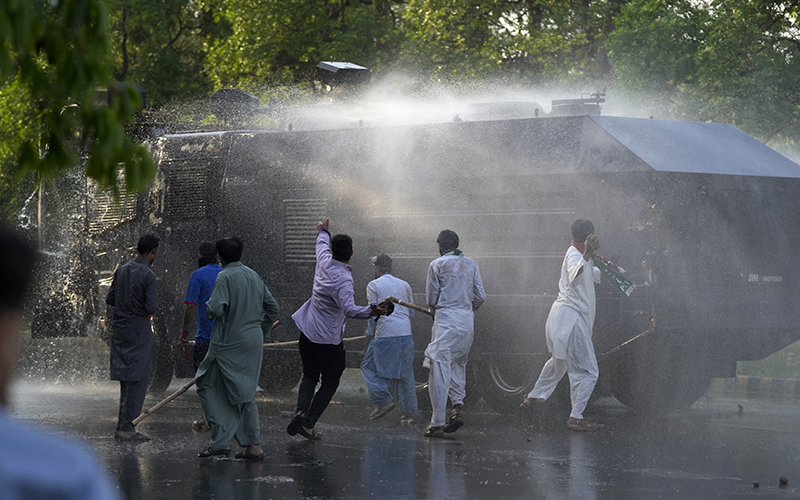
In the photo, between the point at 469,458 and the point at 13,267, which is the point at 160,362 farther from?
the point at 13,267

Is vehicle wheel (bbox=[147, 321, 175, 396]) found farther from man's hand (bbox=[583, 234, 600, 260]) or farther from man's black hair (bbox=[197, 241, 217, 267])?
man's hand (bbox=[583, 234, 600, 260])

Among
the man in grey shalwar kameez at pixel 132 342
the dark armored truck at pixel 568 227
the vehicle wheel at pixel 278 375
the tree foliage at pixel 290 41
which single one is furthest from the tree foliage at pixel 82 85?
the tree foliage at pixel 290 41

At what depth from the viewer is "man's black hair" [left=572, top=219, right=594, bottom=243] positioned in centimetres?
955

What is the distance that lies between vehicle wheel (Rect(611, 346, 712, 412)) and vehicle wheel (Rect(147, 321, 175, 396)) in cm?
513

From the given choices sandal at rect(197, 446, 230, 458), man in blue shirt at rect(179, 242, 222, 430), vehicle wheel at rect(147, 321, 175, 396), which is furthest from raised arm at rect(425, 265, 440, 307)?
vehicle wheel at rect(147, 321, 175, 396)

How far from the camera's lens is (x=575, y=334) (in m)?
9.43

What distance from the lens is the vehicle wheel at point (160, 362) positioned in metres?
12.5

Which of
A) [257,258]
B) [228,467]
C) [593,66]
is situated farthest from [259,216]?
[593,66]

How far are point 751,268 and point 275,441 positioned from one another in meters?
4.63

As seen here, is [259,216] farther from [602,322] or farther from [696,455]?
[696,455]

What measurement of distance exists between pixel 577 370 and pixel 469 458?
74.7 inches

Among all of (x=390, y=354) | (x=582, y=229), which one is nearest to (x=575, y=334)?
(x=582, y=229)

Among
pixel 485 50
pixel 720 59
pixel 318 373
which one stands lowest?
pixel 318 373

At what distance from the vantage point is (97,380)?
50.8 ft
